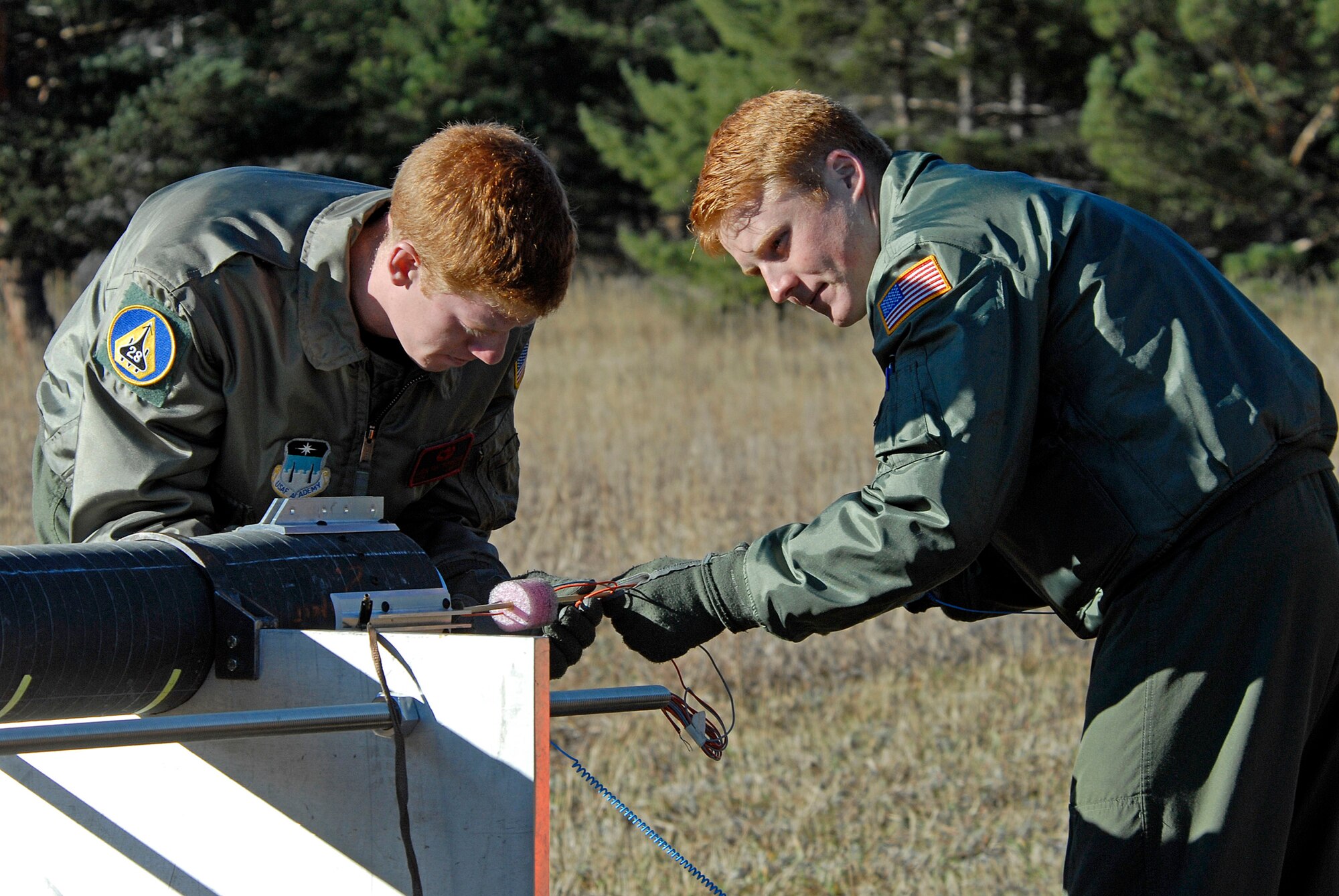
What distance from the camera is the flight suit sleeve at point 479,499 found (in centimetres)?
301

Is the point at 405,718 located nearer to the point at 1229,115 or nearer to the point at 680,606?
the point at 680,606

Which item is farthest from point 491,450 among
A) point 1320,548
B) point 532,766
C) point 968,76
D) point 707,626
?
point 968,76

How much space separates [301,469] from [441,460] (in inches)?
14.7

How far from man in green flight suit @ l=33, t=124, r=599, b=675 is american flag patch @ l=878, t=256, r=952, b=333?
60 centimetres

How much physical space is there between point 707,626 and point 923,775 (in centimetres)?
231

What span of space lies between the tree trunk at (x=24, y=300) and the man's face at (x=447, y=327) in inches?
526

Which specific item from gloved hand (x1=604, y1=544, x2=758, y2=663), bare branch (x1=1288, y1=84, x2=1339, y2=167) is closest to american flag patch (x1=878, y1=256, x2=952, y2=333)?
gloved hand (x1=604, y1=544, x2=758, y2=663)

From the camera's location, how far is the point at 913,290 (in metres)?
2.32

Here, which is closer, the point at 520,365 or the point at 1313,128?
the point at 520,365

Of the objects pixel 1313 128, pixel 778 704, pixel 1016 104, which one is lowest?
pixel 1016 104

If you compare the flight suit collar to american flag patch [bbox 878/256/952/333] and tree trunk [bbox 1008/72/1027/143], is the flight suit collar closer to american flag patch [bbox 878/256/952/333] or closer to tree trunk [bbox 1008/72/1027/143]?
american flag patch [bbox 878/256/952/333]

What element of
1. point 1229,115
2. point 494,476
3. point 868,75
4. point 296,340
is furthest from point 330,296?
point 868,75

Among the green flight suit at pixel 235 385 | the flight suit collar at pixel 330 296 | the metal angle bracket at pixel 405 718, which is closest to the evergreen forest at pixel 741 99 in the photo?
the green flight suit at pixel 235 385

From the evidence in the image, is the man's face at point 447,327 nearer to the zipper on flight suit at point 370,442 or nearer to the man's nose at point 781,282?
the zipper on flight suit at point 370,442
